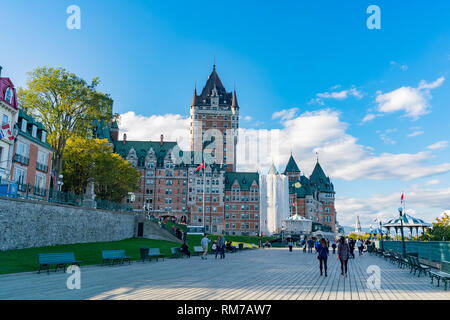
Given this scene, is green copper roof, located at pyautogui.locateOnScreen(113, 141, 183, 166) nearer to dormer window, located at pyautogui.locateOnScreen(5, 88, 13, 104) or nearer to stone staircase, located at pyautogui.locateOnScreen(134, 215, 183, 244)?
stone staircase, located at pyautogui.locateOnScreen(134, 215, 183, 244)

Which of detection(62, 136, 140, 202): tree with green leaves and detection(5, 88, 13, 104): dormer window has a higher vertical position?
detection(5, 88, 13, 104): dormer window

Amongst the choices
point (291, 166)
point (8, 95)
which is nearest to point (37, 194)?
point (8, 95)

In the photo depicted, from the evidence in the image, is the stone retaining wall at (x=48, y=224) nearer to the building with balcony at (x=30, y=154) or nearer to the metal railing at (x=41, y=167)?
the building with balcony at (x=30, y=154)

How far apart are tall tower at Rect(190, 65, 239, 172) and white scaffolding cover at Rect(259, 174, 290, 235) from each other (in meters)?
13.7

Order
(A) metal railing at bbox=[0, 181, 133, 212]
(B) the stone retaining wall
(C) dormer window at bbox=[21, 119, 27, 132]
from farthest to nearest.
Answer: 1. (C) dormer window at bbox=[21, 119, 27, 132]
2. (A) metal railing at bbox=[0, 181, 133, 212]
3. (B) the stone retaining wall

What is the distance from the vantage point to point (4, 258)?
20.0 m

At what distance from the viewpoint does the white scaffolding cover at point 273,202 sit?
320 feet

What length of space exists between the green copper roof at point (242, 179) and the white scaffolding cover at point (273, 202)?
2575 millimetres

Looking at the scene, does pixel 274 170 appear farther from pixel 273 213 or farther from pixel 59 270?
pixel 59 270

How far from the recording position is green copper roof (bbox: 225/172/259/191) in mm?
100062

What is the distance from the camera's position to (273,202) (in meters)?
98.8

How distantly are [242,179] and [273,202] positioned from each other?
10533 millimetres

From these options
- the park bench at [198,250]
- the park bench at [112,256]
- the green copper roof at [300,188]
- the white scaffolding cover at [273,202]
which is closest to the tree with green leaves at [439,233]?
the park bench at [198,250]

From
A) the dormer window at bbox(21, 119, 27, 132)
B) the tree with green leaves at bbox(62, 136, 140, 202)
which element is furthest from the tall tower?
the dormer window at bbox(21, 119, 27, 132)
